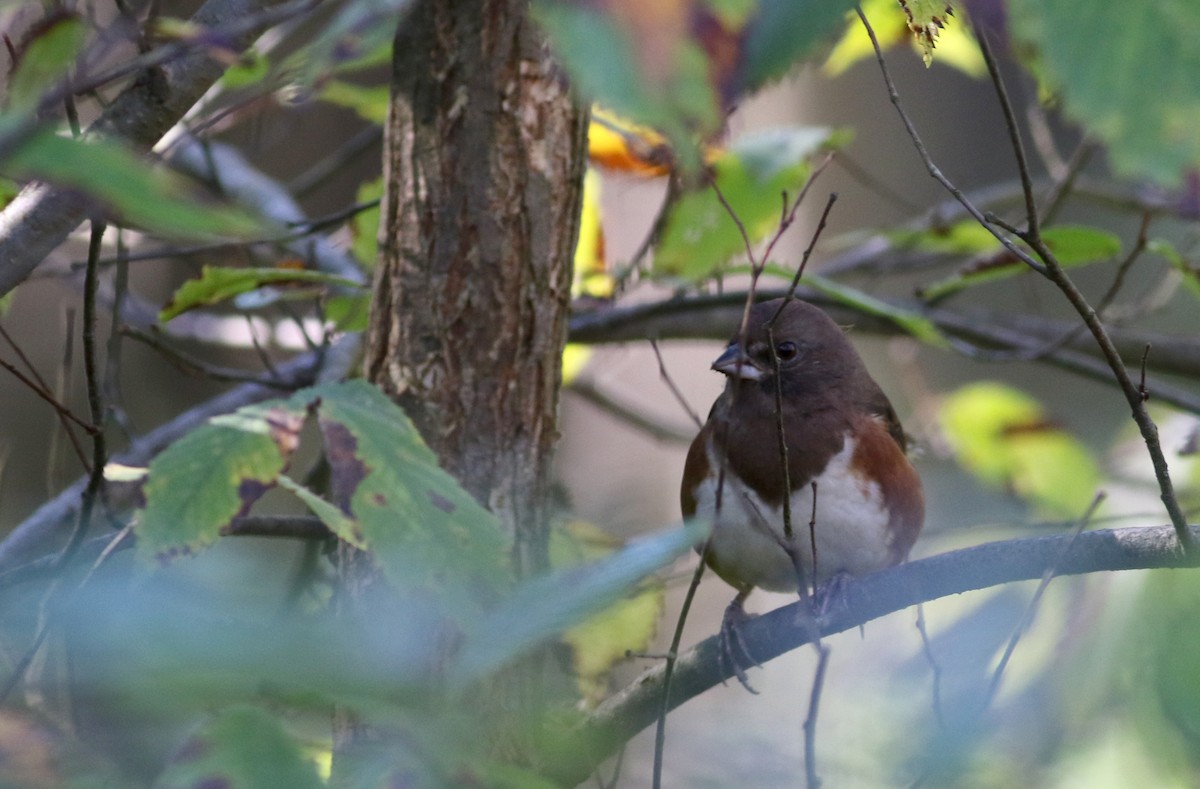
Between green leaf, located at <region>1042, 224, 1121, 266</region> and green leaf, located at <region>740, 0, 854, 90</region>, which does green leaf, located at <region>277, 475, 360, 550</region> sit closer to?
green leaf, located at <region>740, 0, 854, 90</region>

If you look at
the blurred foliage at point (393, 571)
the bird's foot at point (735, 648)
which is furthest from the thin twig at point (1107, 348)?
the bird's foot at point (735, 648)

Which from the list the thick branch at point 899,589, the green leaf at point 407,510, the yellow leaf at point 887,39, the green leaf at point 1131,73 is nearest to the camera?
the green leaf at point 1131,73

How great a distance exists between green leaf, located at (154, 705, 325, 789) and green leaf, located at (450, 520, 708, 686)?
104 mm

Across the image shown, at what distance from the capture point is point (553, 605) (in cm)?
69

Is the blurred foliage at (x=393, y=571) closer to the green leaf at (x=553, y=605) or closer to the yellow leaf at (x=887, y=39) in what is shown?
the green leaf at (x=553, y=605)

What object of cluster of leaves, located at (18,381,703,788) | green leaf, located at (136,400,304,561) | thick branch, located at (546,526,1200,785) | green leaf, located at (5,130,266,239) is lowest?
cluster of leaves, located at (18,381,703,788)

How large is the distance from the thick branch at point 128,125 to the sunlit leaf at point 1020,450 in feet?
8.87

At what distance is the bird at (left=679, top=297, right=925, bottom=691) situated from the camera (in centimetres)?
242

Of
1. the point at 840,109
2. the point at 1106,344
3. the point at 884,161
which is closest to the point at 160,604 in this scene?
the point at 1106,344

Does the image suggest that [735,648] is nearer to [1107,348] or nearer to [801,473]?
[801,473]

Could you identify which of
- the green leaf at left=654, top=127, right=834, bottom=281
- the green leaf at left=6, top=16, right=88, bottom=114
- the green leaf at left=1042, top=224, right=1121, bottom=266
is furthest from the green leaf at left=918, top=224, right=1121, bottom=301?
the green leaf at left=6, top=16, right=88, bottom=114

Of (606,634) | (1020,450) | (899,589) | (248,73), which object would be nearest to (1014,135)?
(899,589)

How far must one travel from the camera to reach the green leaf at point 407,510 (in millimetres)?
1152

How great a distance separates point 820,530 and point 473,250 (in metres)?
0.91
